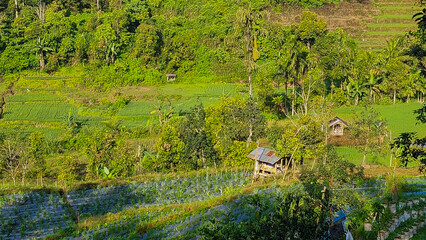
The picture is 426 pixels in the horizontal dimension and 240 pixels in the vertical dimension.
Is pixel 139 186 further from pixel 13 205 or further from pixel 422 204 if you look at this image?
pixel 422 204

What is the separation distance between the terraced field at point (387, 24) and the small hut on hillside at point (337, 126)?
17.5 m

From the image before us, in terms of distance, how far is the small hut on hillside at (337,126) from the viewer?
32.4 metres

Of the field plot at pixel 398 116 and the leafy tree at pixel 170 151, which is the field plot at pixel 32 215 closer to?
the leafy tree at pixel 170 151

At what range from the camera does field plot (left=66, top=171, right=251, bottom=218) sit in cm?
1994

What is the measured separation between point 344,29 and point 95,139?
31781 mm

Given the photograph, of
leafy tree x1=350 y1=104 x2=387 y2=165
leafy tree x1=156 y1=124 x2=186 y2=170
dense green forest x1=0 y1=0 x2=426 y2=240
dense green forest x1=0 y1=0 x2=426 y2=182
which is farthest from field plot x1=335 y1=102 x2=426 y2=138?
leafy tree x1=156 y1=124 x2=186 y2=170

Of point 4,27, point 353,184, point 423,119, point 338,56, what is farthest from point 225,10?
point 423,119

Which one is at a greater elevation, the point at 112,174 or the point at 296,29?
the point at 296,29

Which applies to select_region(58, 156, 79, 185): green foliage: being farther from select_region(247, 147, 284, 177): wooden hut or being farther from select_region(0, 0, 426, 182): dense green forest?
select_region(247, 147, 284, 177): wooden hut

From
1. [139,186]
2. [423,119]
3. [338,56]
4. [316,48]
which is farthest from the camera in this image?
[316,48]

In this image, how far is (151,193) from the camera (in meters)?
21.3

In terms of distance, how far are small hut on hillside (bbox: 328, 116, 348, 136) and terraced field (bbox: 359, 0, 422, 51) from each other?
57.4 feet

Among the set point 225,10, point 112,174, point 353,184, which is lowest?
point 112,174

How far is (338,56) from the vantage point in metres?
41.2
